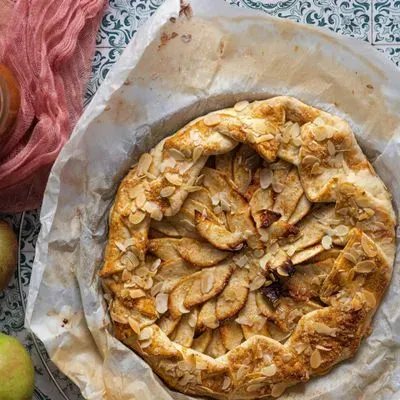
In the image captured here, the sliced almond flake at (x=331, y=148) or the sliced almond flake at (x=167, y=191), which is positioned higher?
the sliced almond flake at (x=331, y=148)

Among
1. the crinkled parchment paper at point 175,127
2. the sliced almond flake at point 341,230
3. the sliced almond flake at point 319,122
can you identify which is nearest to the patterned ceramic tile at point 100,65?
the crinkled parchment paper at point 175,127

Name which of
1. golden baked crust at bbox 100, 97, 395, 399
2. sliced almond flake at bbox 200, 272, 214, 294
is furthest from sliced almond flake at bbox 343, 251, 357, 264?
sliced almond flake at bbox 200, 272, 214, 294

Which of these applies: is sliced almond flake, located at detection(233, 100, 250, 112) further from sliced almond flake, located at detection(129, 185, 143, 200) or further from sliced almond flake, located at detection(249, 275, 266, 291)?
sliced almond flake, located at detection(249, 275, 266, 291)

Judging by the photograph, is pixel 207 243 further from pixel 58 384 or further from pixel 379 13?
pixel 379 13

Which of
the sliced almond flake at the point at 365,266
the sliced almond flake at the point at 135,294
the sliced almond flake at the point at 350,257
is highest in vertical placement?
the sliced almond flake at the point at 350,257

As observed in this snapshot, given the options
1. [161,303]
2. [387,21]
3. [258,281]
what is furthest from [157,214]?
[387,21]

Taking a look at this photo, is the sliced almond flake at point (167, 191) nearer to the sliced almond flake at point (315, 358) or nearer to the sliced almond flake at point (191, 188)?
the sliced almond flake at point (191, 188)

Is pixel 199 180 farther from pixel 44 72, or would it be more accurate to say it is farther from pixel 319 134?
pixel 44 72
